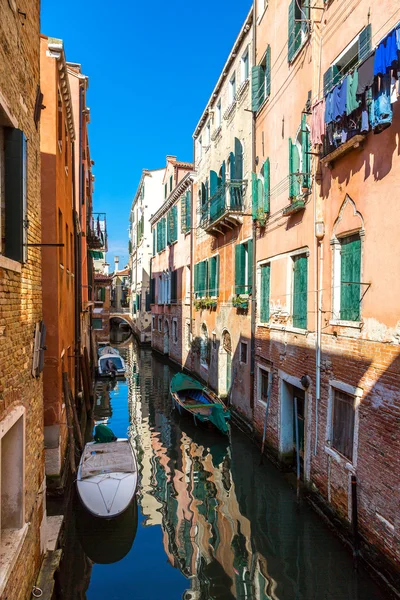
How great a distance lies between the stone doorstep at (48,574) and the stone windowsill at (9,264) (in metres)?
3.56

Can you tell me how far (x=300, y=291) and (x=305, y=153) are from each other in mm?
2804

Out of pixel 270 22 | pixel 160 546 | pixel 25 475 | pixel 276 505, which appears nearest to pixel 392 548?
pixel 276 505

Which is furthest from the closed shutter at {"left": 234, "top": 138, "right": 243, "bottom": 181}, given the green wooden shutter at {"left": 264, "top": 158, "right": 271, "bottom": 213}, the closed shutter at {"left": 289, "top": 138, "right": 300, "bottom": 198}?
the closed shutter at {"left": 289, "top": 138, "right": 300, "bottom": 198}

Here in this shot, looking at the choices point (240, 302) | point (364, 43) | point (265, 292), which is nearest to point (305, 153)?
point (364, 43)

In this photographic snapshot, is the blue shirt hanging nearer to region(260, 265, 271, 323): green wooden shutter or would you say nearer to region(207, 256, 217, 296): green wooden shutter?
region(260, 265, 271, 323): green wooden shutter

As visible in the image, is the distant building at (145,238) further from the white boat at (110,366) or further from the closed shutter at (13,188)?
the closed shutter at (13,188)

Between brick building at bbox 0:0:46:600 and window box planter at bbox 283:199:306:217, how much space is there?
5.43 meters

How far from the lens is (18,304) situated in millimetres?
4457

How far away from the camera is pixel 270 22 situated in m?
11.4

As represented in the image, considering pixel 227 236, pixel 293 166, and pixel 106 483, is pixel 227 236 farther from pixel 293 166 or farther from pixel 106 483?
pixel 106 483

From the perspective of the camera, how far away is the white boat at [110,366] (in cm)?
2236

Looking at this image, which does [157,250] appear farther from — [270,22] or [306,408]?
[306,408]

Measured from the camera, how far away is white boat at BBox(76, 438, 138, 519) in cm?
773

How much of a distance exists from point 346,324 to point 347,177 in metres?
2.39
